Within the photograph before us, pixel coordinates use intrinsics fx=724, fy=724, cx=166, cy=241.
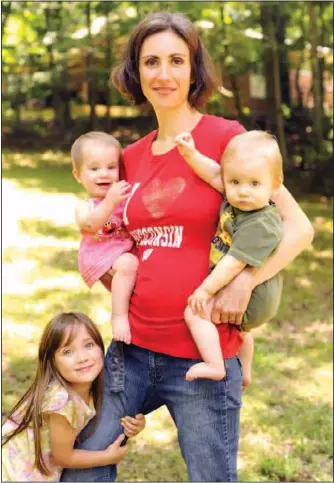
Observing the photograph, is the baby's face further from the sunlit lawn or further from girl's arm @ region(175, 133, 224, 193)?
the sunlit lawn

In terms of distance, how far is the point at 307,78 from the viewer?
1562 centimetres

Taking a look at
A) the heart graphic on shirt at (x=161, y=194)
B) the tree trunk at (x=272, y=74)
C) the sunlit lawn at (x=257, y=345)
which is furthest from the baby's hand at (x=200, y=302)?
the tree trunk at (x=272, y=74)

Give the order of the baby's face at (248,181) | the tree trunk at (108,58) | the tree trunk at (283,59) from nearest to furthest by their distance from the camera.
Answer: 1. the baby's face at (248,181)
2. the tree trunk at (283,59)
3. the tree trunk at (108,58)

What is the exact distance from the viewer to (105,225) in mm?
2264

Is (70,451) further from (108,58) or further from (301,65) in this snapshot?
(108,58)

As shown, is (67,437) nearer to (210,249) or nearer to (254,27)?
(210,249)

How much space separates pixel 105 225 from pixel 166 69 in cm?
52

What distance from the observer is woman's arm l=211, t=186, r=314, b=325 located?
2023 mm

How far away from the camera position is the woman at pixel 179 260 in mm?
2039

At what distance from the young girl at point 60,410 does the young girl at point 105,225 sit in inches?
5.8

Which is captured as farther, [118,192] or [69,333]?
[69,333]

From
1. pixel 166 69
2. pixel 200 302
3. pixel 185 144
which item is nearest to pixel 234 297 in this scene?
pixel 200 302

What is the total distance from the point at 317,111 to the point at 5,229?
4735 mm

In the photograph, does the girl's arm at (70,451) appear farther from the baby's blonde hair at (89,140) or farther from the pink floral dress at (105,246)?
the baby's blonde hair at (89,140)
